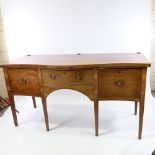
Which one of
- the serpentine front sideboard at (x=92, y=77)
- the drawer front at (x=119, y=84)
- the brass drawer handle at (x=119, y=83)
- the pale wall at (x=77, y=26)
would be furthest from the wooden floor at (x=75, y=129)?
the pale wall at (x=77, y=26)

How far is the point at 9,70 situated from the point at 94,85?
83 cm

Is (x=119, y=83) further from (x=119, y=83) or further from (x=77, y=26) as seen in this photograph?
(x=77, y=26)

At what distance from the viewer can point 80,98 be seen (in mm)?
2475

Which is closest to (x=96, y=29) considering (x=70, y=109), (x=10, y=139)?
(x=70, y=109)

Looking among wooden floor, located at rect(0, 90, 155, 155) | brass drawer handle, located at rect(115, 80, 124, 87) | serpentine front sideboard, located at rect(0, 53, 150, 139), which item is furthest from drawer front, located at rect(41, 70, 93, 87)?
wooden floor, located at rect(0, 90, 155, 155)

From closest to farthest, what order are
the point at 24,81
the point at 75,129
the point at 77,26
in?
the point at 24,81, the point at 75,129, the point at 77,26

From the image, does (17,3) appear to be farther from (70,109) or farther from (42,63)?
(70,109)

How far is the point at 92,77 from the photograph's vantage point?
159 centimetres

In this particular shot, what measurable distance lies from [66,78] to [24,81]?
434mm

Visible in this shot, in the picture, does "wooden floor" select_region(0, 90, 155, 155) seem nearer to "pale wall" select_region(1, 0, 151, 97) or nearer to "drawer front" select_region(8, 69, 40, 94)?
"drawer front" select_region(8, 69, 40, 94)

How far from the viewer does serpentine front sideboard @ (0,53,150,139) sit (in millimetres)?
1522

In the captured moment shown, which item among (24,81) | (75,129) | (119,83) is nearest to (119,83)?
(119,83)

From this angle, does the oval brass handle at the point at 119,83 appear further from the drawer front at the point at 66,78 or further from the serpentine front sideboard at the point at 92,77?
the drawer front at the point at 66,78

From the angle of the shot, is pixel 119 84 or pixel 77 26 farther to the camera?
pixel 77 26
